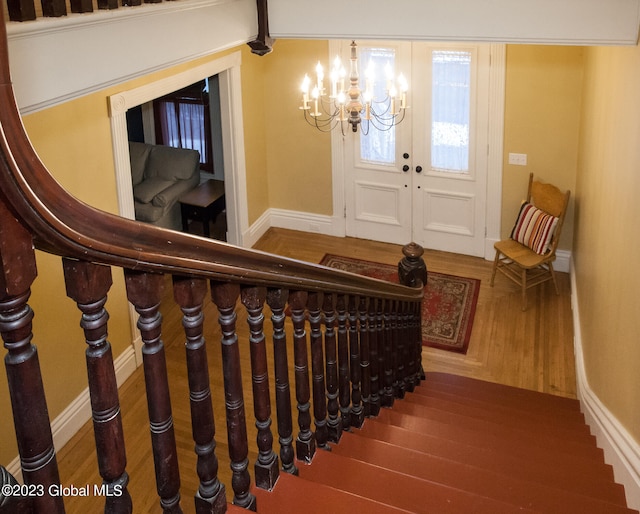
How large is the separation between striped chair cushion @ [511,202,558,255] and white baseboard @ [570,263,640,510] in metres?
1.66

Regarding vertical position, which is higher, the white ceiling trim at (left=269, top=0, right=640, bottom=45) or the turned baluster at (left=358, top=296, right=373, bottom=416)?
the white ceiling trim at (left=269, top=0, right=640, bottom=45)

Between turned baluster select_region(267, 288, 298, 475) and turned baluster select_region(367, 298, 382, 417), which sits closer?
turned baluster select_region(267, 288, 298, 475)

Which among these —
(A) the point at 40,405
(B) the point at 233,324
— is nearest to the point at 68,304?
(B) the point at 233,324

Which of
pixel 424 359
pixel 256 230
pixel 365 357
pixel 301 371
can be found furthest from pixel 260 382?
pixel 256 230

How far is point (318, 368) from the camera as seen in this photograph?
2.28 m

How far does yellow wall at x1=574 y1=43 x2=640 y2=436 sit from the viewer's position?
3338mm

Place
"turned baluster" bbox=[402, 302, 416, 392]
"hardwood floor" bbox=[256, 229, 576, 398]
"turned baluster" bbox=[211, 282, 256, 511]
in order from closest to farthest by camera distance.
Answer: "turned baluster" bbox=[211, 282, 256, 511] → "turned baluster" bbox=[402, 302, 416, 392] → "hardwood floor" bbox=[256, 229, 576, 398]

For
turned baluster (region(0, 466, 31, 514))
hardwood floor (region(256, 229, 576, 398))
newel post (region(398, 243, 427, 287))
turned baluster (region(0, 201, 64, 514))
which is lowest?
hardwood floor (region(256, 229, 576, 398))

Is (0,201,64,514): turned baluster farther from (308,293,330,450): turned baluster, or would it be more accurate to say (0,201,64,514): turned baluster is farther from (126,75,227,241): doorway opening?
(126,75,227,241): doorway opening

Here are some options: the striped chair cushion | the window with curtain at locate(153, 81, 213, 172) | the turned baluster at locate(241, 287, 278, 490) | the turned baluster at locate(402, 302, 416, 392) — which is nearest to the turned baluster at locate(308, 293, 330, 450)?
the turned baluster at locate(241, 287, 278, 490)

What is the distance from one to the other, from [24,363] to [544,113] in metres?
6.17

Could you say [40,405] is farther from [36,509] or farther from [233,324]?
[233,324]

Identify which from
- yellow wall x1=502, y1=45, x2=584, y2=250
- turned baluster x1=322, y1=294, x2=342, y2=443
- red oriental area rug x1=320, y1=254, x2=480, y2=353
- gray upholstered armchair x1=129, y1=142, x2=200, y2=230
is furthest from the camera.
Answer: gray upholstered armchair x1=129, y1=142, x2=200, y2=230

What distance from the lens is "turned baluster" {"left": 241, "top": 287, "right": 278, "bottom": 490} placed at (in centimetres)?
165
